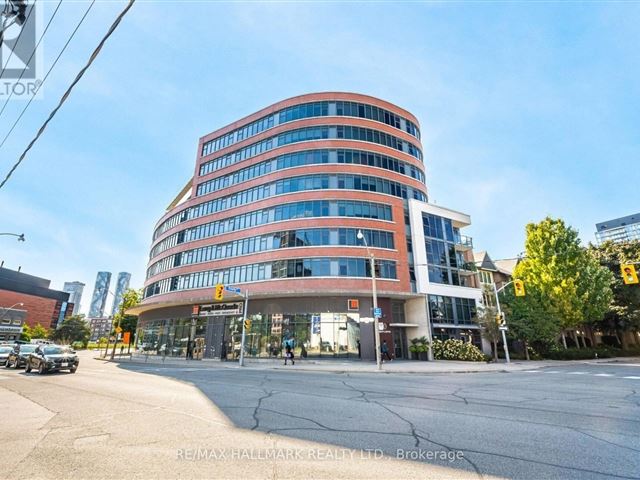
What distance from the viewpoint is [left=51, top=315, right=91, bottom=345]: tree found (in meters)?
86.0

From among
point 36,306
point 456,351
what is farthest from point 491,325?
point 36,306

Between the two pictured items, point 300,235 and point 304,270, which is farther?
point 300,235

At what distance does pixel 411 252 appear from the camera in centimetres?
3506

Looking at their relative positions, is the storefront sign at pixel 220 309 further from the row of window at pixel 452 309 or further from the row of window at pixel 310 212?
the row of window at pixel 452 309

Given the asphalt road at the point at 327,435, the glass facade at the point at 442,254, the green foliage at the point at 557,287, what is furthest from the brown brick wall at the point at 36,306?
the green foliage at the point at 557,287

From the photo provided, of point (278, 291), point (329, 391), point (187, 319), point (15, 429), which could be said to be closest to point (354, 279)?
point (278, 291)

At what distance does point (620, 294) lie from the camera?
4016cm

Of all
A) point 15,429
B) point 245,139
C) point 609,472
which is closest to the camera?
point 609,472

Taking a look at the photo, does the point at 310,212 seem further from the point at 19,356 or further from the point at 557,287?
the point at 557,287

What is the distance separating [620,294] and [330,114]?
4265cm

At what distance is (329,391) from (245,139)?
36995 millimetres

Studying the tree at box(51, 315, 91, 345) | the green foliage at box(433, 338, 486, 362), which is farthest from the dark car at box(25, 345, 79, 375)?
the tree at box(51, 315, 91, 345)

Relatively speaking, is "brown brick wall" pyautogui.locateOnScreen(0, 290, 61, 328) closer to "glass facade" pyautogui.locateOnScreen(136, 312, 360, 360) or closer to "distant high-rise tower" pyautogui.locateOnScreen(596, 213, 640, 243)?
"glass facade" pyautogui.locateOnScreen(136, 312, 360, 360)

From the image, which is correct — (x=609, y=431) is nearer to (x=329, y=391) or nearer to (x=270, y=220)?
(x=329, y=391)
